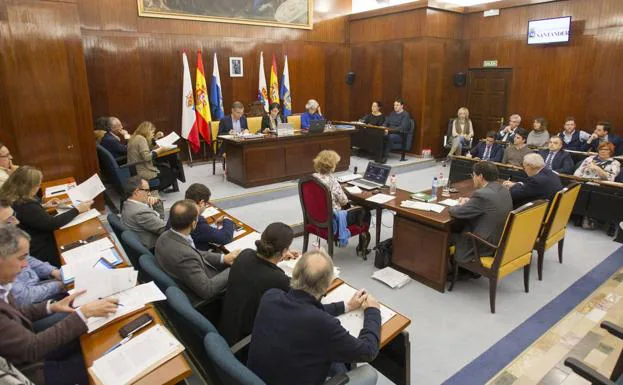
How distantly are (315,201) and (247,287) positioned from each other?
2.07m

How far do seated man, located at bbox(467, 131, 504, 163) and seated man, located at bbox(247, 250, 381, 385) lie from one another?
572 cm

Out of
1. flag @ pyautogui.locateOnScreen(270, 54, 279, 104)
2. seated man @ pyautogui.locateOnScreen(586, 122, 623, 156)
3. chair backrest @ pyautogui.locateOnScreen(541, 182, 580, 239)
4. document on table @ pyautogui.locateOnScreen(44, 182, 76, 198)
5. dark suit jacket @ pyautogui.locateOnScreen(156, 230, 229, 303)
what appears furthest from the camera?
flag @ pyautogui.locateOnScreen(270, 54, 279, 104)

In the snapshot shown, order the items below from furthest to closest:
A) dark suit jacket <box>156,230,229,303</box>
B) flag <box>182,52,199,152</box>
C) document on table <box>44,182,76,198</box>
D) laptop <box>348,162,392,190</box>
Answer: flag <box>182,52,199,152</box>
laptop <box>348,162,392,190</box>
document on table <box>44,182,76,198</box>
dark suit jacket <box>156,230,229,303</box>

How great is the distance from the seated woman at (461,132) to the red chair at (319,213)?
17.8 feet

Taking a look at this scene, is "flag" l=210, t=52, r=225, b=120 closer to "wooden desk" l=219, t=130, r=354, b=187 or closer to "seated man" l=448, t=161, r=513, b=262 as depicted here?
"wooden desk" l=219, t=130, r=354, b=187

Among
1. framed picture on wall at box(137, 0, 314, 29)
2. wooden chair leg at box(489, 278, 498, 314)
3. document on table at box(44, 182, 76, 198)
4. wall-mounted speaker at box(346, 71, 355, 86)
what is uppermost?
framed picture on wall at box(137, 0, 314, 29)

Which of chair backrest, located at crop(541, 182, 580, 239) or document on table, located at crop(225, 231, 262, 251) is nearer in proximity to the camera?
document on table, located at crop(225, 231, 262, 251)

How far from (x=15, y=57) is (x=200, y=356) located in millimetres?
4302

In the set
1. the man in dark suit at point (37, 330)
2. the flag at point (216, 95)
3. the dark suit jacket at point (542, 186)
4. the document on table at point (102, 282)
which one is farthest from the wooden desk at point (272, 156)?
the man in dark suit at point (37, 330)

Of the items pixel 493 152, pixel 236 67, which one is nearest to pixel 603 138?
pixel 493 152

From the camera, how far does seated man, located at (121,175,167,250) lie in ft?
10.6

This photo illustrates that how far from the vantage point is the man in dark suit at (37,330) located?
1.79 meters

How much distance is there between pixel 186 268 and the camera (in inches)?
101

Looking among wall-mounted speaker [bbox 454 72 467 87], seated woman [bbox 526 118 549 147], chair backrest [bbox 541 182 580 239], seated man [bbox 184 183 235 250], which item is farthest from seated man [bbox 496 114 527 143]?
seated man [bbox 184 183 235 250]
